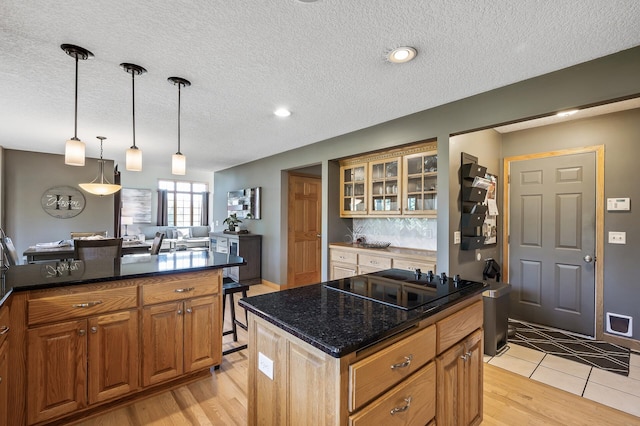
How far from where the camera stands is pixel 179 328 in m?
2.12

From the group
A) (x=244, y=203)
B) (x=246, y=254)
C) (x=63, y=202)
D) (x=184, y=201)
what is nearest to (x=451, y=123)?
(x=246, y=254)

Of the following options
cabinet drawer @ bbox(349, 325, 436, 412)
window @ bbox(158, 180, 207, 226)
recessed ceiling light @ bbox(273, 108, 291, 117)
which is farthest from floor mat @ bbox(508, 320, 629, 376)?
window @ bbox(158, 180, 207, 226)

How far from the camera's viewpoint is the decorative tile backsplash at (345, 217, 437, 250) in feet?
11.9

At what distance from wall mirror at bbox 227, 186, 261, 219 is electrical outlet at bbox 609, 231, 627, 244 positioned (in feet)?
16.0

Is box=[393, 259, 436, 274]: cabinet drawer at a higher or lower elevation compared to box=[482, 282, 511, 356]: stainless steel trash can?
higher

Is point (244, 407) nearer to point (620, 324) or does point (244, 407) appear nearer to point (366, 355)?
point (366, 355)

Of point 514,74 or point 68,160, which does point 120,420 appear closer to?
point 68,160

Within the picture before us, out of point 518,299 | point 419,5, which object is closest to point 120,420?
point 419,5

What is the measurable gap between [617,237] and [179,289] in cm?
410

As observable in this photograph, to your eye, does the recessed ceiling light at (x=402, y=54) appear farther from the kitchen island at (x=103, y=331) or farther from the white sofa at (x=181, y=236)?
the white sofa at (x=181, y=236)

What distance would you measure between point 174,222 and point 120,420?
8.18 meters

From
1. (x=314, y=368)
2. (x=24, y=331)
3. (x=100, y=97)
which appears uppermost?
(x=100, y=97)

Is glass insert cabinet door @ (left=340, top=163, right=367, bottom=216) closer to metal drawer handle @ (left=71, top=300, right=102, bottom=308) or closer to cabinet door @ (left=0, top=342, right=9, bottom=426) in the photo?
metal drawer handle @ (left=71, top=300, right=102, bottom=308)

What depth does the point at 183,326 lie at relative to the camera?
2.14 meters
